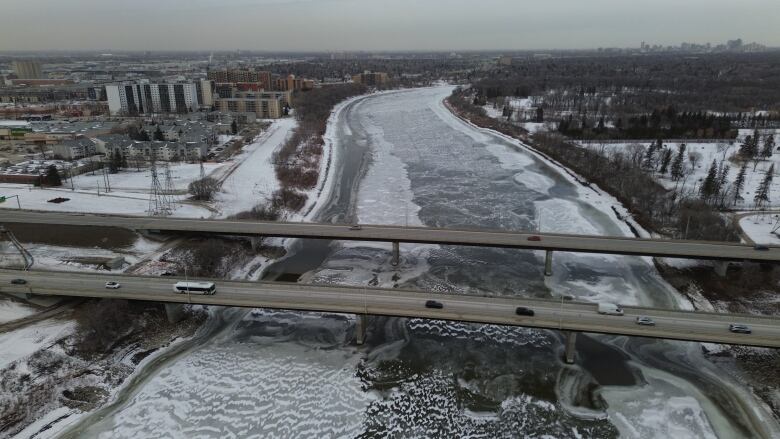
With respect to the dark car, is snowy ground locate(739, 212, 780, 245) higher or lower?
lower

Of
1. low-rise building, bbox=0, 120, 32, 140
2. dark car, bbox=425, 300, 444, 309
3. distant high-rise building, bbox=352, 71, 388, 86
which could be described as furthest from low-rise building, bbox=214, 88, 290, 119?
dark car, bbox=425, 300, 444, 309

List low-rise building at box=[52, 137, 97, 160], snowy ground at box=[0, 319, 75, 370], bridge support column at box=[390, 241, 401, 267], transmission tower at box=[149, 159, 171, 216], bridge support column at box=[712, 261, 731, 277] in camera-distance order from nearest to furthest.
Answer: snowy ground at box=[0, 319, 75, 370], bridge support column at box=[712, 261, 731, 277], bridge support column at box=[390, 241, 401, 267], transmission tower at box=[149, 159, 171, 216], low-rise building at box=[52, 137, 97, 160]

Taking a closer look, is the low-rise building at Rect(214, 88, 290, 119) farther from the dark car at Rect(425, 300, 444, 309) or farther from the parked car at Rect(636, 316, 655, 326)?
the parked car at Rect(636, 316, 655, 326)

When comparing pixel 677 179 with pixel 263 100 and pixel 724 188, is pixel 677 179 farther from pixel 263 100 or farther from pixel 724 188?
pixel 263 100

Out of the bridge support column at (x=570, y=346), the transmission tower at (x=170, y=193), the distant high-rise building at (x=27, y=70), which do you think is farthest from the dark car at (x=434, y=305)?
the distant high-rise building at (x=27, y=70)

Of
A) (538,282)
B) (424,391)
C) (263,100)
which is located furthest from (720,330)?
(263,100)

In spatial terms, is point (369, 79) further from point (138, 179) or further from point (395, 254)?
point (395, 254)

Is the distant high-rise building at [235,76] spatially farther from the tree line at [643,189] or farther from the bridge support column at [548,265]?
the bridge support column at [548,265]
